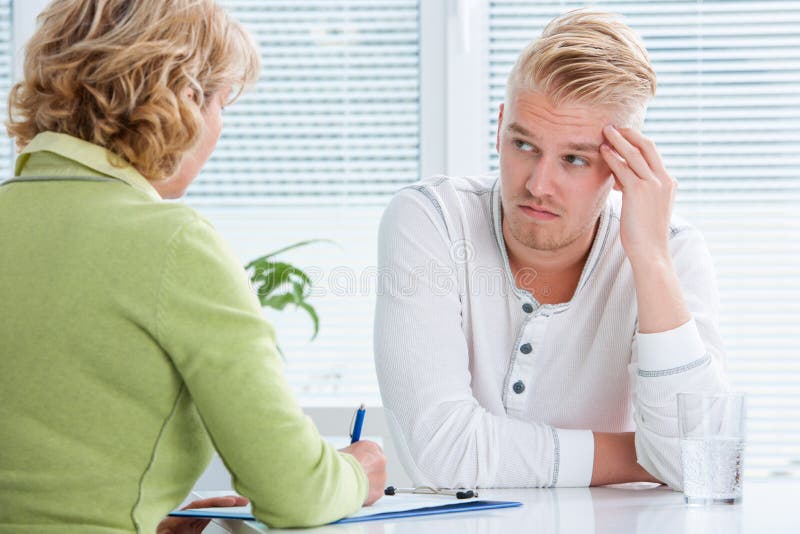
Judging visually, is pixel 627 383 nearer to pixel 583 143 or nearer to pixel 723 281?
pixel 583 143

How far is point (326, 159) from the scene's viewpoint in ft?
9.50

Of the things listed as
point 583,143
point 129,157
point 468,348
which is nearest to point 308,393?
point 468,348

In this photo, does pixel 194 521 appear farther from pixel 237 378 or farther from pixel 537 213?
pixel 537 213

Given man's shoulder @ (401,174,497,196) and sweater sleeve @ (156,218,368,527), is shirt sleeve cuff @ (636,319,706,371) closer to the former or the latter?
man's shoulder @ (401,174,497,196)

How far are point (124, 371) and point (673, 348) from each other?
86cm

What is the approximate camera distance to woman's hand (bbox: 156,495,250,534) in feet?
3.93

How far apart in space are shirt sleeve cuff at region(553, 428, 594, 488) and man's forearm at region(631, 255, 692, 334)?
8.3 inches

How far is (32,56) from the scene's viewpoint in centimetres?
107

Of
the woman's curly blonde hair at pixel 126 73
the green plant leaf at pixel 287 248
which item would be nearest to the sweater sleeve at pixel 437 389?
the woman's curly blonde hair at pixel 126 73

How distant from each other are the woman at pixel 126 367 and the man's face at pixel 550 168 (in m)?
0.73

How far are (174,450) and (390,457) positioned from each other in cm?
165

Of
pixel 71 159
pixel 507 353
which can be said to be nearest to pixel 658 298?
pixel 507 353

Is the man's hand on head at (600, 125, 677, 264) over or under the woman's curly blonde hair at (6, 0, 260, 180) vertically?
under

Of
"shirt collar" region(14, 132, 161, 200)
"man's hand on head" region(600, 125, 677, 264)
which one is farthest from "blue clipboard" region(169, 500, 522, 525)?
"man's hand on head" region(600, 125, 677, 264)
